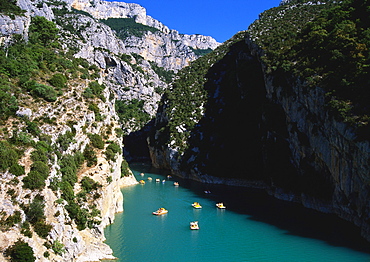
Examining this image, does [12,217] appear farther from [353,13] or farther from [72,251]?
[353,13]

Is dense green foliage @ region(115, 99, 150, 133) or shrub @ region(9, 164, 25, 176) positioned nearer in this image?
shrub @ region(9, 164, 25, 176)

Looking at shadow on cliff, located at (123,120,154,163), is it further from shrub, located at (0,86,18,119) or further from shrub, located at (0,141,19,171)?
shrub, located at (0,141,19,171)

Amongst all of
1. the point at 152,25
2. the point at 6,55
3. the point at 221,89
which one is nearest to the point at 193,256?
the point at 6,55

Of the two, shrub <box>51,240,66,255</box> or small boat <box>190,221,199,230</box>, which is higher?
shrub <box>51,240,66,255</box>

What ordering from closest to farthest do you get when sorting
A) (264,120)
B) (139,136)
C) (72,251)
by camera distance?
(72,251) < (264,120) < (139,136)

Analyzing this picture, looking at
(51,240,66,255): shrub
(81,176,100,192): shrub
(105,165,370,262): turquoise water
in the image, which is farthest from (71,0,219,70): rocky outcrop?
(51,240,66,255): shrub

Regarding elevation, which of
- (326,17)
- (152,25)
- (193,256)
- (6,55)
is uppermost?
(152,25)

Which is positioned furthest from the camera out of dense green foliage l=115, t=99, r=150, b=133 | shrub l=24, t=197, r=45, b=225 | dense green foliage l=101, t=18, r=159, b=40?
dense green foliage l=101, t=18, r=159, b=40

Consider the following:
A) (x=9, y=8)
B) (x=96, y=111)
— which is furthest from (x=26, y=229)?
(x=9, y=8)
